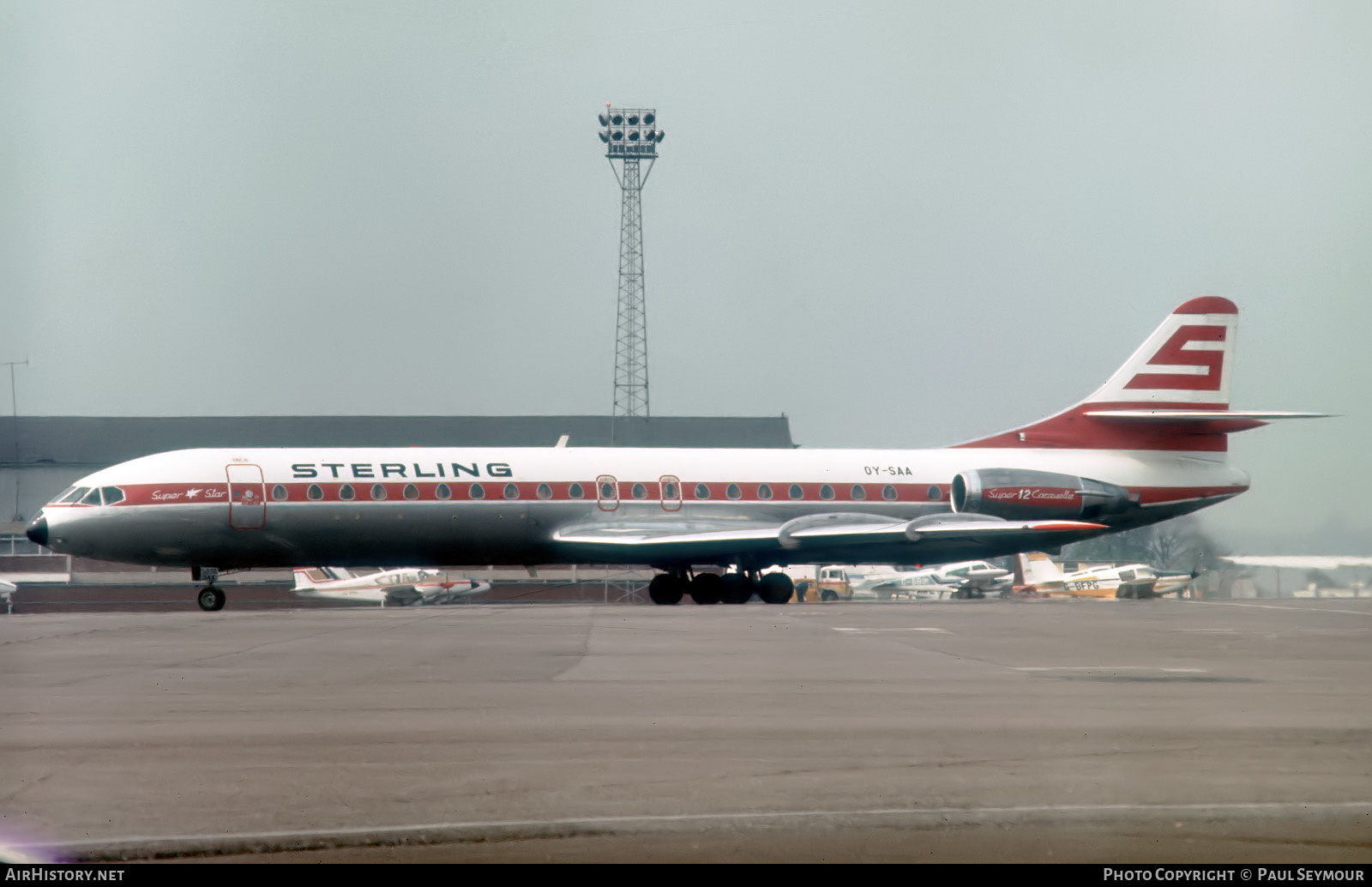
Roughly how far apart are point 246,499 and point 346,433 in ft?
160

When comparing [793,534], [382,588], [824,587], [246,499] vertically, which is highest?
[246,499]

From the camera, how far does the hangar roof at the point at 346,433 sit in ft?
243

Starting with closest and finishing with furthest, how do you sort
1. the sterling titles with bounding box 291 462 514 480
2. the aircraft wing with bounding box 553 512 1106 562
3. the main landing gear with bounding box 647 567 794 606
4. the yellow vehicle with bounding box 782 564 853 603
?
1. the sterling titles with bounding box 291 462 514 480
2. the aircraft wing with bounding box 553 512 1106 562
3. the main landing gear with bounding box 647 567 794 606
4. the yellow vehicle with bounding box 782 564 853 603

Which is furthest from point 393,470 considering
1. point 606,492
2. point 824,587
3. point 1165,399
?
point 824,587

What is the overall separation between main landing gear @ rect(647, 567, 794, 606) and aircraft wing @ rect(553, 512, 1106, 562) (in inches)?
86.7

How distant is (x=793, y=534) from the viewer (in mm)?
31188

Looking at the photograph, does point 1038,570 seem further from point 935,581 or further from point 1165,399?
point 1165,399

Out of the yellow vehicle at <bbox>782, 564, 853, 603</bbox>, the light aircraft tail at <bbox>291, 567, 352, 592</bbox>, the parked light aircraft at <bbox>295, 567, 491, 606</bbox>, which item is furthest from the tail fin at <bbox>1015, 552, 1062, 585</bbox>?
the light aircraft tail at <bbox>291, 567, 352, 592</bbox>

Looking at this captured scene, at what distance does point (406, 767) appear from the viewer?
727 centimetres

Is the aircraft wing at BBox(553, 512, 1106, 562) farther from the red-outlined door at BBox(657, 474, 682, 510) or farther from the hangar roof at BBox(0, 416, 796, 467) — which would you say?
the hangar roof at BBox(0, 416, 796, 467)

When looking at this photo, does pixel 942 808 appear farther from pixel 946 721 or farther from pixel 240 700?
pixel 240 700

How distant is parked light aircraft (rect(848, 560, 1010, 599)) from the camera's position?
60125 millimetres

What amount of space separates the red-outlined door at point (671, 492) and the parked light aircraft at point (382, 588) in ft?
71.4

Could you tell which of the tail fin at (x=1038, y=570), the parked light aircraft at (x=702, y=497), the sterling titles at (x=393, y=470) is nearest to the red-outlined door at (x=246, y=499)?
the parked light aircraft at (x=702, y=497)
